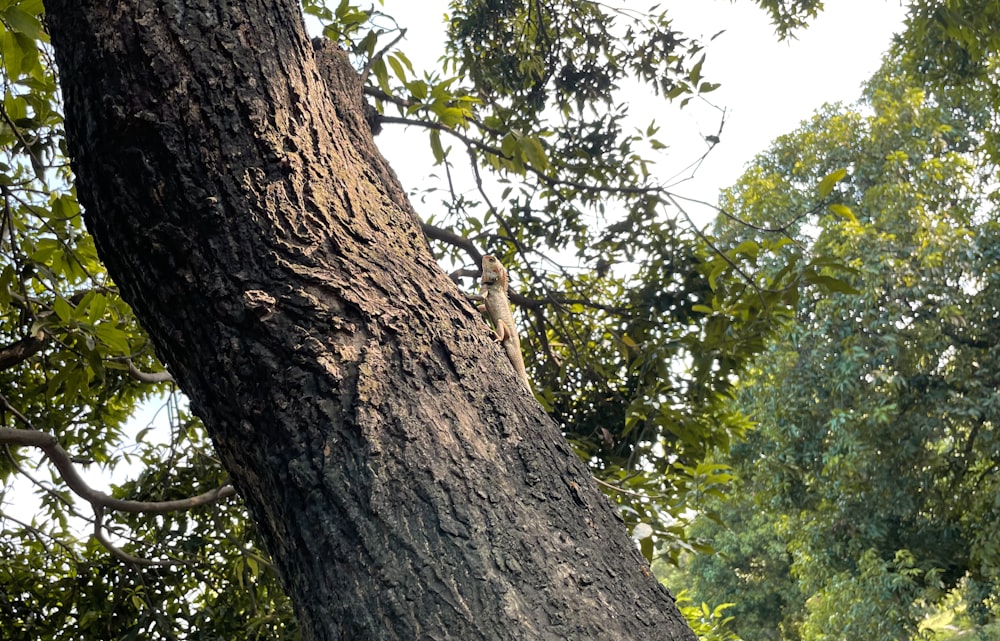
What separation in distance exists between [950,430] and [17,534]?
28.7ft

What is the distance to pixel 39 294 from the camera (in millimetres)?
3574

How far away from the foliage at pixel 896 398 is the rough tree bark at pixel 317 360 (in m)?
6.62

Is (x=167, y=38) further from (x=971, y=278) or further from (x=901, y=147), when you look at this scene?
(x=901, y=147)

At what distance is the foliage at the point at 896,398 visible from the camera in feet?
27.8

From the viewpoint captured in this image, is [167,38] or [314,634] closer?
[314,634]

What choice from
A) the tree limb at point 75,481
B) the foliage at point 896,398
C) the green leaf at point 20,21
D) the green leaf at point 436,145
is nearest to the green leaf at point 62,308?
the tree limb at point 75,481

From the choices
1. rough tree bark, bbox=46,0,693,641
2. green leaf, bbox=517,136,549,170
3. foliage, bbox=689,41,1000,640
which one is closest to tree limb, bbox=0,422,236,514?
green leaf, bbox=517,136,549,170

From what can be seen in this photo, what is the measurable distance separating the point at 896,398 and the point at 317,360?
9368 millimetres

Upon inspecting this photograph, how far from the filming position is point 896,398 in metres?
8.95

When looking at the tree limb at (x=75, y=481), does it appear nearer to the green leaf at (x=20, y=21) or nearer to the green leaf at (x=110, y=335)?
the green leaf at (x=110, y=335)

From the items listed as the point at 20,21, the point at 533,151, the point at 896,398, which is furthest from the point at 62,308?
the point at 896,398

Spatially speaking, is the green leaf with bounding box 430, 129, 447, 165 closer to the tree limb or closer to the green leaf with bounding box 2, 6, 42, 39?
the green leaf with bounding box 2, 6, 42, 39

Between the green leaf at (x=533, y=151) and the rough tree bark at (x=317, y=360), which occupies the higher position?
the green leaf at (x=533, y=151)

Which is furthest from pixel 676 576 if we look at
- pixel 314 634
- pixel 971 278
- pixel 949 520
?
pixel 314 634
